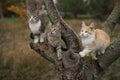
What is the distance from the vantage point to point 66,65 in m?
4.99

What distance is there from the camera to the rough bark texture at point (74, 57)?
4.99m

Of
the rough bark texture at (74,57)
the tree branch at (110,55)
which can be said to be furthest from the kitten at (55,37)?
the tree branch at (110,55)

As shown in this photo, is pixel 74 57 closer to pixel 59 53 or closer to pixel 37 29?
pixel 59 53

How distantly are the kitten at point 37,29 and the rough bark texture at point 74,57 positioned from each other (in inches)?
6.3

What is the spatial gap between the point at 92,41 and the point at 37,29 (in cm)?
111

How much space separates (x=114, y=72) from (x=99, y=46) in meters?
4.23

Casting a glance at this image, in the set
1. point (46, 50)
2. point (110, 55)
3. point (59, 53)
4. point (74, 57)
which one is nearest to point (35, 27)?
point (46, 50)

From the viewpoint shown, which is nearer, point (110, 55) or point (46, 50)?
point (110, 55)

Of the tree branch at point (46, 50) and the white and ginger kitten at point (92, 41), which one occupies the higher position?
the white and ginger kitten at point (92, 41)

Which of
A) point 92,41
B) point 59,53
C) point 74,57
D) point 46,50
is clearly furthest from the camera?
point 46,50

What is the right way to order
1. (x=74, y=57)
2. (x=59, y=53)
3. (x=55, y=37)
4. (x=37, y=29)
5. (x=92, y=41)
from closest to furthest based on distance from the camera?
(x=74, y=57) → (x=92, y=41) → (x=59, y=53) → (x=55, y=37) → (x=37, y=29)

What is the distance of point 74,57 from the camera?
498 centimetres

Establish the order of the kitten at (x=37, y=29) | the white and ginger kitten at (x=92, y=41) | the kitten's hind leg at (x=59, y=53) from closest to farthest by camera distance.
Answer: the white and ginger kitten at (x=92, y=41) → the kitten's hind leg at (x=59, y=53) → the kitten at (x=37, y=29)

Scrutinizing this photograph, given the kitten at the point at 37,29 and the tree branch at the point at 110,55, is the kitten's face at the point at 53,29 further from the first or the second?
the tree branch at the point at 110,55
